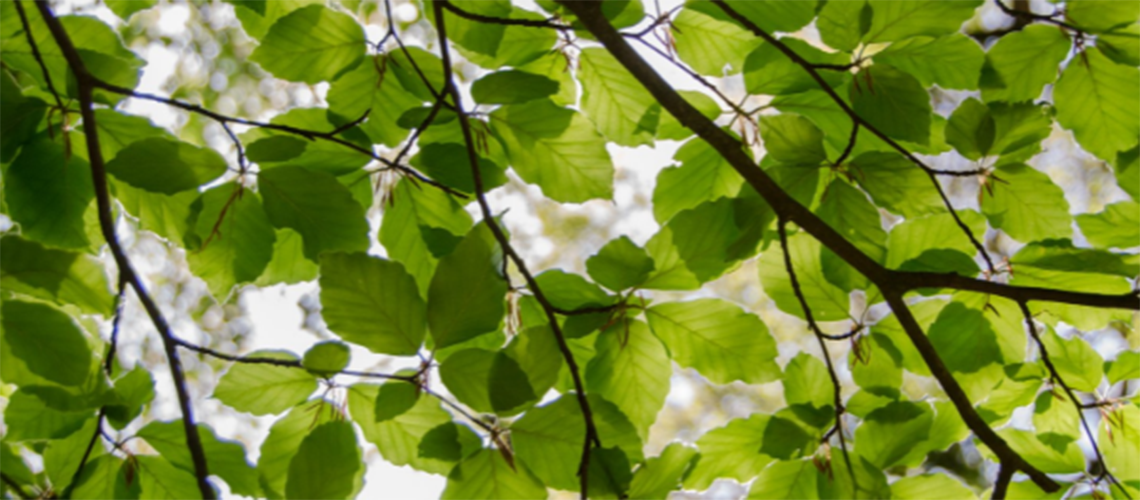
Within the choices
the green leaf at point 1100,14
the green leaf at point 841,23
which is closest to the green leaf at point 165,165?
the green leaf at point 841,23

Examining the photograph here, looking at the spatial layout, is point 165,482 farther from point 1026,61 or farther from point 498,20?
point 1026,61

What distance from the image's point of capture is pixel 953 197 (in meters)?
5.04

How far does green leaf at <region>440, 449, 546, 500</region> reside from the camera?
61cm

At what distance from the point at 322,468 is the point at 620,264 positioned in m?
0.30

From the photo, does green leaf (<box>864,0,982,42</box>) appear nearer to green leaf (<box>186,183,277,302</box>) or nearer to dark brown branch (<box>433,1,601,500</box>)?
dark brown branch (<box>433,1,601,500</box>)

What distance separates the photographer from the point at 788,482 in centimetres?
79

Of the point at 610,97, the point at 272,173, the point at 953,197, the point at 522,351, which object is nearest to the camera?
the point at 522,351

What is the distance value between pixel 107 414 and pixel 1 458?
0.35 ft

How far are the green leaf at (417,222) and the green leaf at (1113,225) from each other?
67 centimetres

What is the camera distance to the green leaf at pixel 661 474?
625 mm

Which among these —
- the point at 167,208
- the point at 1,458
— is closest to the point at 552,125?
the point at 167,208

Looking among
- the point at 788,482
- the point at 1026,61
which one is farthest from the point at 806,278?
the point at 1026,61

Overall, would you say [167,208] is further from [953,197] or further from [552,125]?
[953,197]

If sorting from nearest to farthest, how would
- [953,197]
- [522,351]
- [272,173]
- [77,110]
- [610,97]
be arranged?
[522,351] < [272,173] < [77,110] < [610,97] < [953,197]
